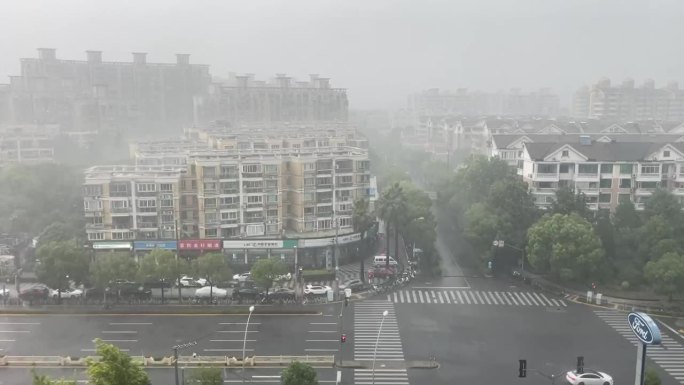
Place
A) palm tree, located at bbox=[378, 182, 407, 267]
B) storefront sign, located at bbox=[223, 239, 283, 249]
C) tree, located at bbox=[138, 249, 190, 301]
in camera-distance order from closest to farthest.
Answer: tree, located at bbox=[138, 249, 190, 301]
palm tree, located at bbox=[378, 182, 407, 267]
storefront sign, located at bbox=[223, 239, 283, 249]

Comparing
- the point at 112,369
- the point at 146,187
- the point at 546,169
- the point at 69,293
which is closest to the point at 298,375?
the point at 112,369

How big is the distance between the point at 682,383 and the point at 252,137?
53.4 metres

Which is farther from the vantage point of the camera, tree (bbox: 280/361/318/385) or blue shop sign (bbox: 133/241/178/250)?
blue shop sign (bbox: 133/241/178/250)

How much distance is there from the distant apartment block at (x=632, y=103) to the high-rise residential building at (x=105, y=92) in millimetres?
86454

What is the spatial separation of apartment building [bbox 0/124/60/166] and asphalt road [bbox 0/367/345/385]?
169ft

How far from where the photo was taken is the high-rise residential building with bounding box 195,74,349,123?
10300 centimetres

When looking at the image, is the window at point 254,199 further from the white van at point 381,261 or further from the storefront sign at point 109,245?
the white van at point 381,261

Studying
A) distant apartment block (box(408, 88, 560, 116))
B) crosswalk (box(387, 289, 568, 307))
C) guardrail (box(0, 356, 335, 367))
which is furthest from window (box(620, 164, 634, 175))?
distant apartment block (box(408, 88, 560, 116))

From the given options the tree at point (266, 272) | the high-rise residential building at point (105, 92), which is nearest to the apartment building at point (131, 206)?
the tree at point (266, 272)

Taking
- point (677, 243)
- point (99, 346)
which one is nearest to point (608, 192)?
point (677, 243)

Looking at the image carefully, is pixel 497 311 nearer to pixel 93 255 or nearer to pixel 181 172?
pixel 181 172

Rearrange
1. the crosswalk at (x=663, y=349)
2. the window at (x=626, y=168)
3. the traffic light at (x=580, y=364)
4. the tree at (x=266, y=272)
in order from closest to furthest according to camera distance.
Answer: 1. the traffic light at (x=580, y=364)
2. the crosswalk at (x=663, y=349)
3. the tree at (x=266, y=272)
4. the window at (x=626, y=168)

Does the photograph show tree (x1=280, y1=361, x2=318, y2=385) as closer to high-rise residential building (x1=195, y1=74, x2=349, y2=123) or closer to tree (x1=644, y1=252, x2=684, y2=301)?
tree (x1=644, y1=252, x2=684, y2=301)

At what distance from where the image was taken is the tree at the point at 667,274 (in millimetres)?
39000
